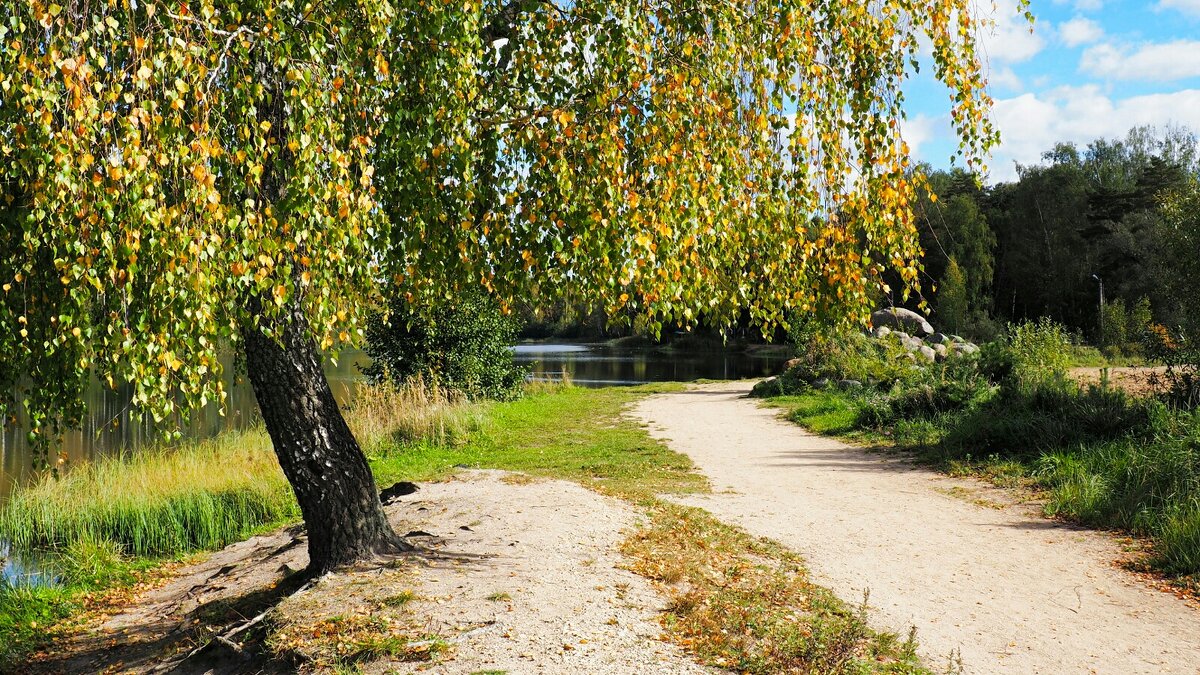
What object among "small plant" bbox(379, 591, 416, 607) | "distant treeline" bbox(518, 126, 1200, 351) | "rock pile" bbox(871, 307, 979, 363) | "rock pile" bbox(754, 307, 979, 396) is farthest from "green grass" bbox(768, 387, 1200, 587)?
"distant treeline" bbox(518, 126, 1200, 351)

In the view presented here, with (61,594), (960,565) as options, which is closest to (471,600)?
(960,565)

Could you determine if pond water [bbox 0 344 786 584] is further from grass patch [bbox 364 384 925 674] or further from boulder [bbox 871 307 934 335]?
boulder [bbox 871 307 934 335]

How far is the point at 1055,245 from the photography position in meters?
56.9

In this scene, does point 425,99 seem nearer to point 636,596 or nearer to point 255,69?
point 255,69

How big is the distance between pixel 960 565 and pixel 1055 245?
56.4 m

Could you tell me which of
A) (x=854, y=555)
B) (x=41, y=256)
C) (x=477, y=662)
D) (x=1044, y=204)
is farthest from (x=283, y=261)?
(x=1044, y=204)

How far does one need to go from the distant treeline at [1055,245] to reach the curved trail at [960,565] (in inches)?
1424

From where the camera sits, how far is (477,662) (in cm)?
489

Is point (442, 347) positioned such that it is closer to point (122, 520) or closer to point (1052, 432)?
point (122, 520)

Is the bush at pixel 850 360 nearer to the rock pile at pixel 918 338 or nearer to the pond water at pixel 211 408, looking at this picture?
the rock pile at pixel 918 338

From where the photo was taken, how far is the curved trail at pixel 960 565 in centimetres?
576

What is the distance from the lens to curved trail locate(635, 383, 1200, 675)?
5.76 meters

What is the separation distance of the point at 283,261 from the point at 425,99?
3.82 feet

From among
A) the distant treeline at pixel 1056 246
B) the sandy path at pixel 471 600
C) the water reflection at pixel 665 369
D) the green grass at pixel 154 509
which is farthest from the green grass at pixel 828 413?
the distant treeline at pixel 1056 246
